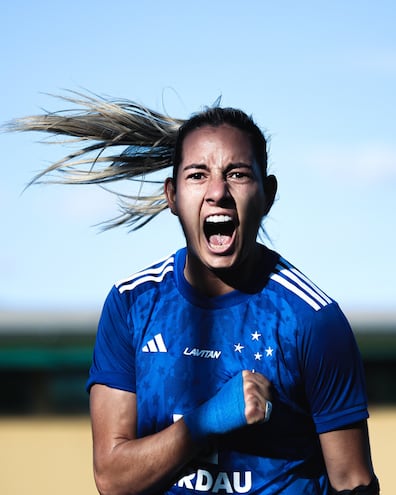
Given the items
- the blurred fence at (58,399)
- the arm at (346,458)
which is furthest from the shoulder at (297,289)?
the blurred fence at (58,399)

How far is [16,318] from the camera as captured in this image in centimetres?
1145

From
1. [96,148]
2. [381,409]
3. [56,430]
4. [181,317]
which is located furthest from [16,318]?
[181,317]

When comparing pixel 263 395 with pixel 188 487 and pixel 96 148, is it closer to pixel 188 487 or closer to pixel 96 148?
pixel 188 487

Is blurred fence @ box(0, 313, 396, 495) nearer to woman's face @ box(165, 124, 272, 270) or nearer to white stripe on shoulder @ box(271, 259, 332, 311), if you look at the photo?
white stripe on shoulder @ box(271, 259, 332, 311)

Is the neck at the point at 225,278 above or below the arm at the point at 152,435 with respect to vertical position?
above

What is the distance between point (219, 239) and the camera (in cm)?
345

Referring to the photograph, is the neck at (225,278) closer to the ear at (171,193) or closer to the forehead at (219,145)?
the ear at (171,193)

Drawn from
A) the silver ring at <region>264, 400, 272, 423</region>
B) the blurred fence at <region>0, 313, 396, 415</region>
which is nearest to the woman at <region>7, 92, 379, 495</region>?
the silver ring at <region>264, 400, 272, 423</region>

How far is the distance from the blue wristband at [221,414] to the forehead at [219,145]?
71 cm

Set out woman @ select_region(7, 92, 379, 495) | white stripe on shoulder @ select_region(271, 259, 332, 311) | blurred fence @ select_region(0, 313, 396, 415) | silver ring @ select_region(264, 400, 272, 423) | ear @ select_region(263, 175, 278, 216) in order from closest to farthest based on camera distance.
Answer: silver ring @ select_region(264, 400, 272, 423) → woman @ select_region(7, 92, 379, 495) → white stripe on shoulder @ select_region(271, 259, 332, 311) → ear @ select_region(263, 175, 278, 216) → blurred fence @ select_region(0, 313, 396, 415)

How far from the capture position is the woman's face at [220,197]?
11.3 feet

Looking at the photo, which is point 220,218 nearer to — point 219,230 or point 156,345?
point 219,230

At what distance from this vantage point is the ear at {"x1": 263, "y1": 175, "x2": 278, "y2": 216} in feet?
11.9

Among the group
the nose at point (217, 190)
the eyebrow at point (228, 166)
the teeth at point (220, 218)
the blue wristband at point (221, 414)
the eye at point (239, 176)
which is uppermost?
the eyebrow at point (228, 166)
